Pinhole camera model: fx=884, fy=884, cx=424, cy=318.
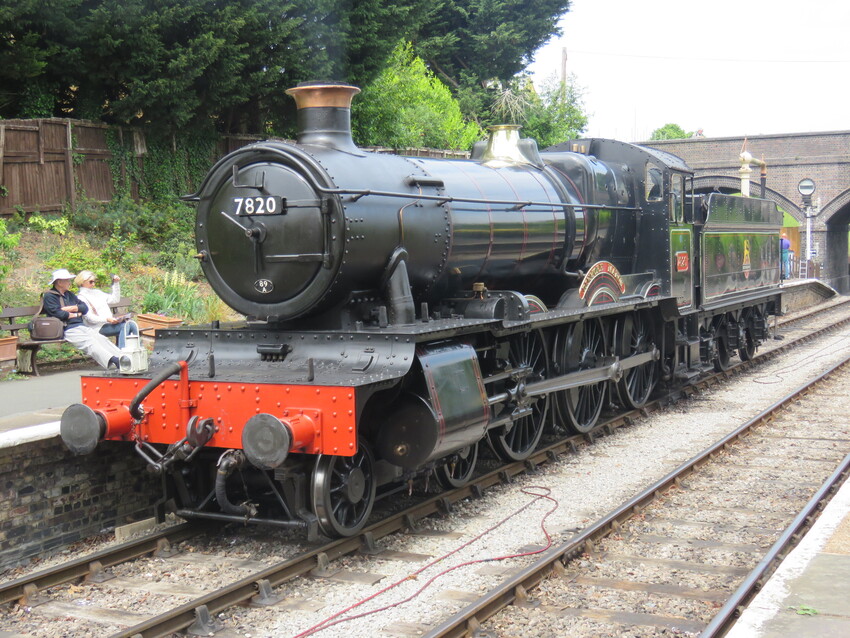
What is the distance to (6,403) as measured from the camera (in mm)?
7969

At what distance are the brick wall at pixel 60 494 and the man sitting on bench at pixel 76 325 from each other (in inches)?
94.8

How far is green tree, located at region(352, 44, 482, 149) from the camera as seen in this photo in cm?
2098

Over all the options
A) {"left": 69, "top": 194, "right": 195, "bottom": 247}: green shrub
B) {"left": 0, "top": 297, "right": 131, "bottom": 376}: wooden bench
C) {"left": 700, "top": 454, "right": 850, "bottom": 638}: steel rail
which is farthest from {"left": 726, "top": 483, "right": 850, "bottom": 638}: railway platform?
{"left": 69, "top": 194, "right": 195, "bottom": 247}: green shrub

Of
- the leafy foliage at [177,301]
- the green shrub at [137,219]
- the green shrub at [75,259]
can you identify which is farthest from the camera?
the green shrub at [137,219]

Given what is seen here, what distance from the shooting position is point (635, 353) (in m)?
10.6

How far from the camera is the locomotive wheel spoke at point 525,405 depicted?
7785 millimetres

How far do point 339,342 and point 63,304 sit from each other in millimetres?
4534

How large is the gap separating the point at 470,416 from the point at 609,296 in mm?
3431

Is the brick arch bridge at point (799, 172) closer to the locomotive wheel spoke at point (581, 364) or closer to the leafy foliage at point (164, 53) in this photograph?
the leafy foliage at point (164, 53)

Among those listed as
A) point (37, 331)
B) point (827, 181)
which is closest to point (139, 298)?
point (37, 331)

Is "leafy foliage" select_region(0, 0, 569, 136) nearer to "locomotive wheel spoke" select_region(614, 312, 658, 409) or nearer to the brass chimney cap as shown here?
"locomotive wheel spoke" select_region(614, 312, 658, 409)

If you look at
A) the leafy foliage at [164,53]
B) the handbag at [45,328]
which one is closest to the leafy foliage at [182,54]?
the leafy foliage at [164,53]

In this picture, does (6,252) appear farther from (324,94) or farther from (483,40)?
(483,40)

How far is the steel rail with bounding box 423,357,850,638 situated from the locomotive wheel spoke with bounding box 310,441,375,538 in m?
1.24
